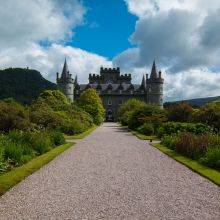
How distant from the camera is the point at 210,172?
1090 cm

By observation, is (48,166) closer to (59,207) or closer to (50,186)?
(50,186)

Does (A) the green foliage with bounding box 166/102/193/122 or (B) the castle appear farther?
(B) the castle

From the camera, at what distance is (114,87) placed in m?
112

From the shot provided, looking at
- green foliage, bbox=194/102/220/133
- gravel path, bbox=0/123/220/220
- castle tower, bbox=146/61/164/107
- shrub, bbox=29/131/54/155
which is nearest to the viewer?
gravel path, bbox=0/123/220/220

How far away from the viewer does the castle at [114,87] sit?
99938 mm

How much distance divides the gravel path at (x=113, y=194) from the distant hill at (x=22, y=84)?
284 feet

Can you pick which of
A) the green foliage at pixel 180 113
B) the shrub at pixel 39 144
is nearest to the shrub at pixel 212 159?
the shrub at pixel 39 144

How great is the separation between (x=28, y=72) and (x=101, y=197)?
341ft

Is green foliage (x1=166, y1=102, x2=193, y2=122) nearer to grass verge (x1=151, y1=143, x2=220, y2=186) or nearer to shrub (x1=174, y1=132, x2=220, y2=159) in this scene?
shrub (x1=174, y1=132, x2=220, y2=159)

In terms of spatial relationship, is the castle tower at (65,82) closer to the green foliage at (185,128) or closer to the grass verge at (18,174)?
the green foliage at (185,128)

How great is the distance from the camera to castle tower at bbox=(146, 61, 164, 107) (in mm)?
103500

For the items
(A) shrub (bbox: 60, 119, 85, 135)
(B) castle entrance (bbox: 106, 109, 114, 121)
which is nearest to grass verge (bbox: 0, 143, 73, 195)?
(A) shrub (bbox: 60, 119, 85, 135)

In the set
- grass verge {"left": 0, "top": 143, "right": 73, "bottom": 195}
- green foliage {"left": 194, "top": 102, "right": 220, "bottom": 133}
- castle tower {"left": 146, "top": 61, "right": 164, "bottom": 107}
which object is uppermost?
castle tower {"left": 146, "top": 61, "right": 164, "bottom": 107}

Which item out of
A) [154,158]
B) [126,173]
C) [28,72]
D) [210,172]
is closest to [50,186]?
[126,173]
